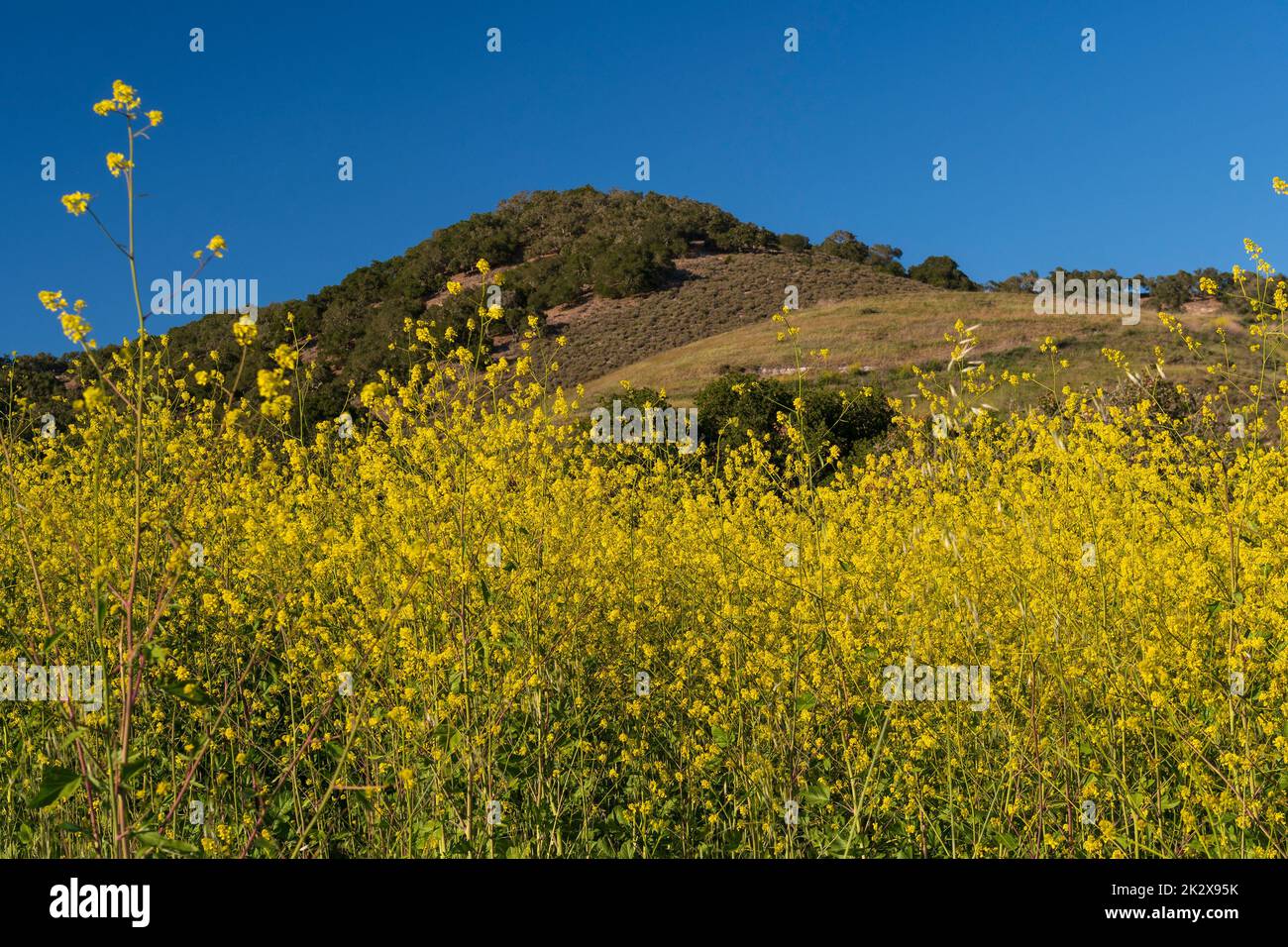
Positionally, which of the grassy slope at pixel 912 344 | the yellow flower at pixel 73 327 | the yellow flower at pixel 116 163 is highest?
the grassy slope at pixel 912 344

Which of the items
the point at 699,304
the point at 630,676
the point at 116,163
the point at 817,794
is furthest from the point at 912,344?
the point at 116,163

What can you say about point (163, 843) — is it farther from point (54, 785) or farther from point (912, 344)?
point (912, 344)

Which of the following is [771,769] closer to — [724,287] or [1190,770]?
[1190,770]

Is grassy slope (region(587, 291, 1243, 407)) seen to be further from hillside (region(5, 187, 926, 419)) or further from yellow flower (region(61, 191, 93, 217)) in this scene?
yellow flower (region(61, 191, 93, 217))

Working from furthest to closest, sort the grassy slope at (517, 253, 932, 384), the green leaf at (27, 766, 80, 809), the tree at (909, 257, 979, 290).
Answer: the tree at (909, 257, 979, 290) < the grassy slope at (517, 253, 932, 384) < the green leaf at (27, 766, 80, 809)

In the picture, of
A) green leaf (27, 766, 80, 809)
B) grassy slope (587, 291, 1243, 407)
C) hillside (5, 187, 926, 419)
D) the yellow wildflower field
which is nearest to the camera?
green leaf (27, 766, 80, 809)

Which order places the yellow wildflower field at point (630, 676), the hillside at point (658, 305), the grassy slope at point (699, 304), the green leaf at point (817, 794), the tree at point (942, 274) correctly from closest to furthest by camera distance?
1. the yellow wildflower field at point (630, 676)
2. the green leaf at point (817, 794)
3. the hillside at point (658, 305)
4. the grassy slope at point (699, 304)
5. the tree at point (942, 274)

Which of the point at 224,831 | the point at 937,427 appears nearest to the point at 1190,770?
the point at 937,427

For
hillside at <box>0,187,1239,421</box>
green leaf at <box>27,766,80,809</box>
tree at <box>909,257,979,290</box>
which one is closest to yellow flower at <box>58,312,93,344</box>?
green leaf at <box>27,766,80,809</box>

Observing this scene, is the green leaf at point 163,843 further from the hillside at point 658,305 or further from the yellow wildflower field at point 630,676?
the hillside at point 658,305

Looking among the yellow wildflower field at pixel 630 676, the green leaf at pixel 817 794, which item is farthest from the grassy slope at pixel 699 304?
the green leaf at pixel 817 794

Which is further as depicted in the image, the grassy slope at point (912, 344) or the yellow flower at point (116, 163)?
the grassy slope at point (912, 344)

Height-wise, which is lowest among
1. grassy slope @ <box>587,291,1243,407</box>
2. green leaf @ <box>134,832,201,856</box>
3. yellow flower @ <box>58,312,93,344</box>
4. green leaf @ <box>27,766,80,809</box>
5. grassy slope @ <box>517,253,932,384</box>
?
green leaf @ <box>134,832,201,856</box>

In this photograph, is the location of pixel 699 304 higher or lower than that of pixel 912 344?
higher
